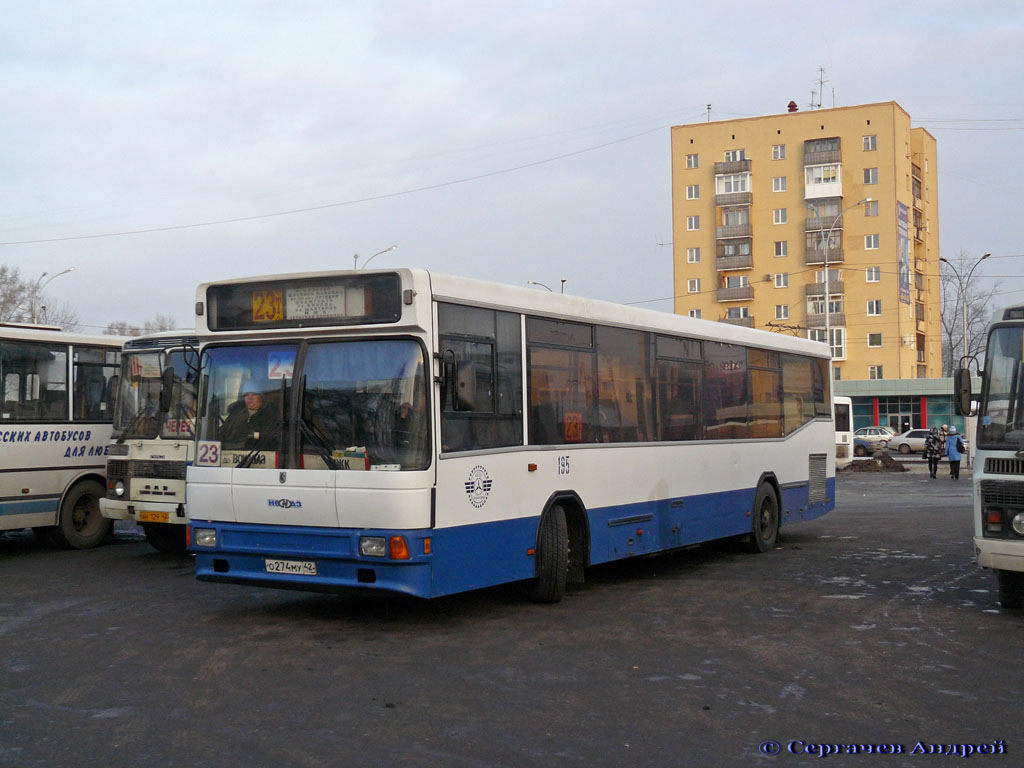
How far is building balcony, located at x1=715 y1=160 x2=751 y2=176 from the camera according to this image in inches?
3164

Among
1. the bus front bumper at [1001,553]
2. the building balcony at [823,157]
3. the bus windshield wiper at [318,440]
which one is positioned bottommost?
the bus front bumper at [1001,553]

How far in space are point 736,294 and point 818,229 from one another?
7.50 meters

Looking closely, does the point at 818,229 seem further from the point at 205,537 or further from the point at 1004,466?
the point at 205,537

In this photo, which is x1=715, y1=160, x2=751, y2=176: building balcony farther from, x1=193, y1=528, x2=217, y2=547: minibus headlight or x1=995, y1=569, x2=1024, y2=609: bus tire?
x1=193, y1=528, x2=217, y2=547: minibus headlight

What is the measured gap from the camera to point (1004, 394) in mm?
9953

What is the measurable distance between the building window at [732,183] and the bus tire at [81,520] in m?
70.6

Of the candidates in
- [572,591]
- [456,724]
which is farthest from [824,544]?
[456,724]

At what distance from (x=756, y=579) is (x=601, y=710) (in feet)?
20.2

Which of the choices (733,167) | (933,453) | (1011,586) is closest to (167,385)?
(1011,586)

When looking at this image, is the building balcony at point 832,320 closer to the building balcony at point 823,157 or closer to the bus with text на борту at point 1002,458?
the building balcony at point 823,157

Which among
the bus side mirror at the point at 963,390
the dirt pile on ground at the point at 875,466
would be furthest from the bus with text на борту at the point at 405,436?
the dirt pile on ground at the point at 875,466

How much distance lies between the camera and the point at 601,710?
6.67 meters

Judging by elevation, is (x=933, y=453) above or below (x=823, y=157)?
below

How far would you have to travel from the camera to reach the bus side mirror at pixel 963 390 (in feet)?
34.2
